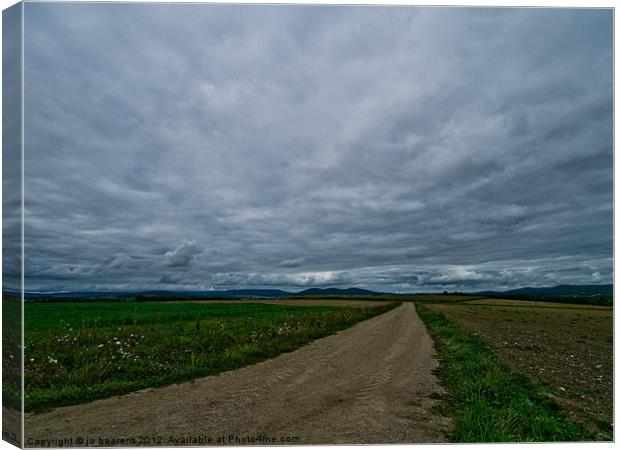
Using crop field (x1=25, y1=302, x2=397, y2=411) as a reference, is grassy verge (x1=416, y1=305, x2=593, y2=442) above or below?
below

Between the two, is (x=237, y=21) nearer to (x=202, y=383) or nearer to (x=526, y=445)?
(x=202, y=383)

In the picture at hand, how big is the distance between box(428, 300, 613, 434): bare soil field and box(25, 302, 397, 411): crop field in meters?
3.17

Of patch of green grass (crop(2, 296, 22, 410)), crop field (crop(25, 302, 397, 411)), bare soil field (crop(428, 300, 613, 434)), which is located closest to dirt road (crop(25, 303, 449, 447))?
crop field (crop(25, 302, 397, 411))

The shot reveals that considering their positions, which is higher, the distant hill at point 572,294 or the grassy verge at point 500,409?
the distant hill at point 572,294

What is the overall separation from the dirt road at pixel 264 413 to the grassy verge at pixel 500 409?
0.40 m

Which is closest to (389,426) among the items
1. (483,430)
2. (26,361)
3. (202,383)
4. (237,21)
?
(483,430)

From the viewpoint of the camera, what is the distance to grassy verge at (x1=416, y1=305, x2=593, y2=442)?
596cm

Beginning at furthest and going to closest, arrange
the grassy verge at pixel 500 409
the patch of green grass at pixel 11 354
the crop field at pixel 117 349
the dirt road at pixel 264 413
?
the crop field at pixel 117 349 < the patch of green grass at pixel 11 354 < the dirt road at pixel 264 413 < the grassy verge at pixel 500 409

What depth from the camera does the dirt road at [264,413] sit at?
20.0ft

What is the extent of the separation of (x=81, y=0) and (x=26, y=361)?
7020 millimetres

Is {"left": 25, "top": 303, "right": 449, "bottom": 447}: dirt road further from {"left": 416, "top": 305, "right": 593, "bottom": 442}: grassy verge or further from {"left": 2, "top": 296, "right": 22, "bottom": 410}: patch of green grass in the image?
{"left": 2, "top": 296, "right": 22, "bottom": 410}: patch of green grass

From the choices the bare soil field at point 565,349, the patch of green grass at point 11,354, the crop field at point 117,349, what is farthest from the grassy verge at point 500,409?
the patch of green grass at point 11,354

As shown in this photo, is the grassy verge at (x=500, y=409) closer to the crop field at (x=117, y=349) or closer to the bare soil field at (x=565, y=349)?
the bare soil field at (x=565, y=349)

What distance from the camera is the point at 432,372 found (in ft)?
28.3
